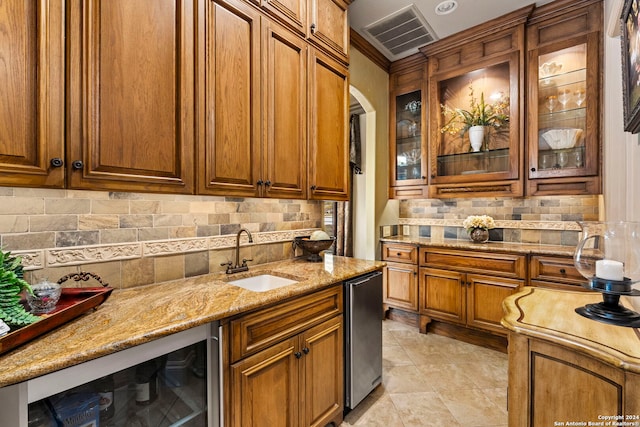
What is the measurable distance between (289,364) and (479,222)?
8.21ft

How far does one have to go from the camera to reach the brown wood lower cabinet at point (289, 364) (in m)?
1.19

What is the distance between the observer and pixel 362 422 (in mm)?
1824

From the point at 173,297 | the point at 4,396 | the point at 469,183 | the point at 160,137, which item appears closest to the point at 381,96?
the point at 469,183

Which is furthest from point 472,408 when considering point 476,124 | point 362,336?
point 476,124

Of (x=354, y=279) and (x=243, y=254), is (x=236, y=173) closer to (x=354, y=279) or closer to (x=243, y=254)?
(x=243, y=254)

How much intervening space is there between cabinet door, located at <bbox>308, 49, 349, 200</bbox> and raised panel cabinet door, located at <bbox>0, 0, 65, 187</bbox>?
1.36 meters

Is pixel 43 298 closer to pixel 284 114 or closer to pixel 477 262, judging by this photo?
pixel 284 114

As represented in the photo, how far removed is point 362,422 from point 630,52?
2.42 metres

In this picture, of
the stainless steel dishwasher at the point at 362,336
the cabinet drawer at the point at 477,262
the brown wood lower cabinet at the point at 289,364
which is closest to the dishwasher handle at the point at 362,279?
the stainless steel dishwasher at the point at 362,336

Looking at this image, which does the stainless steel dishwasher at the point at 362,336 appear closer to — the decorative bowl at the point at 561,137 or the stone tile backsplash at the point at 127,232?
the stone tile backsplash at the point at 127,232

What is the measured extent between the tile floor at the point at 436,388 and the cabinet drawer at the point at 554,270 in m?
0.82

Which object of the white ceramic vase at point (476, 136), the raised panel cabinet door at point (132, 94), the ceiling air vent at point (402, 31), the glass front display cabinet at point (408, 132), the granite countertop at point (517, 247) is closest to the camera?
the raised panel cabinet door at point (132, 94)

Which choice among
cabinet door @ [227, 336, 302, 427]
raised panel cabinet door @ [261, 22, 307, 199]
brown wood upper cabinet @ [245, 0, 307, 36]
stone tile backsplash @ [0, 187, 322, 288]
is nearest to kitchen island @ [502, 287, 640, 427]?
cabinet door @ [227, 336, 302, 427]

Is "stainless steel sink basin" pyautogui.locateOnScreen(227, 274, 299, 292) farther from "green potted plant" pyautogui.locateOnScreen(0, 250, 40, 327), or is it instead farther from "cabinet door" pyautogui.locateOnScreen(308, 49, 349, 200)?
"green potted plant" pyautogui.locateOnScreen(0, 250, 40, 327)
